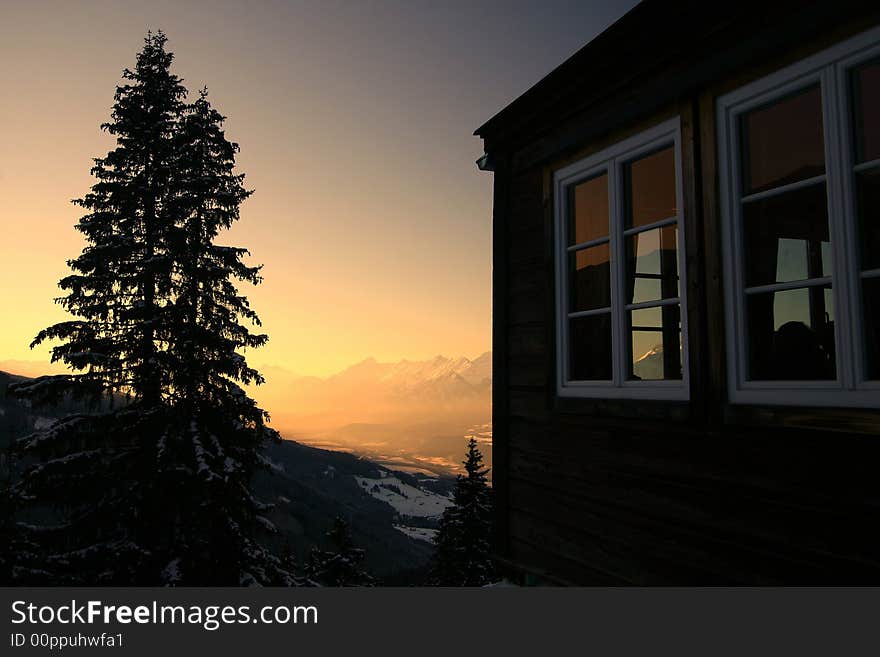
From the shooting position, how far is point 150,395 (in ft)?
47.0

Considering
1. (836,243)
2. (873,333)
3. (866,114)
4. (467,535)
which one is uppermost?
(866,114)

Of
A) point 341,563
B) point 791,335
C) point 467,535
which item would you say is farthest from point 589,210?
point 467,535

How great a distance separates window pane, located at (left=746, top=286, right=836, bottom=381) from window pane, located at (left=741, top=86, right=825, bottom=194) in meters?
0.64

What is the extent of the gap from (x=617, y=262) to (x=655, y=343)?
622mm

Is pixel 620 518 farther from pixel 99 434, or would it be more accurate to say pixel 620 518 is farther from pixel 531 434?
pixel 99 434

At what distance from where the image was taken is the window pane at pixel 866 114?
111 inches

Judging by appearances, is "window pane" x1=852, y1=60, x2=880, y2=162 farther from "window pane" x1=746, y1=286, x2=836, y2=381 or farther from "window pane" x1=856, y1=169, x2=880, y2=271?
"window pane" x1=746, y1=286, x2=836, y2=381

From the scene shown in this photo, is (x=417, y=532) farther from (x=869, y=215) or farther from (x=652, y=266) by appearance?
(x=869, y=215)

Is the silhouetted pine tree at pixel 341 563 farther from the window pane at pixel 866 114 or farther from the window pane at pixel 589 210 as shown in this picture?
the window pane at pixel 866 114

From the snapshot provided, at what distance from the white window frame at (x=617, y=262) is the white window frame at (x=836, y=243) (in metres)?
0.43

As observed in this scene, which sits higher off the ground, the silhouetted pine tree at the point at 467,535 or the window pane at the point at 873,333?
the window pane at the point at 873,333

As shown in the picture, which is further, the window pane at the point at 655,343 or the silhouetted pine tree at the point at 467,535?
the silhouetted pine tree at the point at 467,535

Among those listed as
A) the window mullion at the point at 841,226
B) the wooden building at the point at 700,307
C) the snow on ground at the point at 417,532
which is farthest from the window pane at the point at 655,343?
the snow on ground at the point at 417,532
